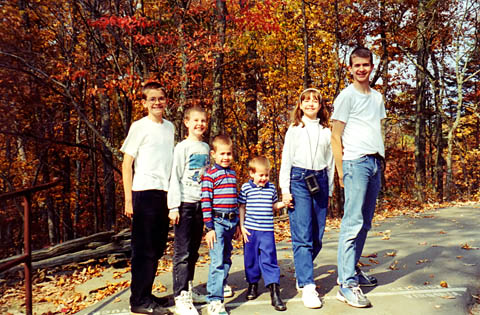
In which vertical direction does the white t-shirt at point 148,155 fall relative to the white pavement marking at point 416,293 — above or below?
above

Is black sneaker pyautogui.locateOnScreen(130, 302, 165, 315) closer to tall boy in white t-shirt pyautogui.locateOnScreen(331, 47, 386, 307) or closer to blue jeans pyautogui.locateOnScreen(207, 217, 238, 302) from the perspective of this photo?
blue jeans pyautogui.locateOnScreen(207, 217, 238, 302)

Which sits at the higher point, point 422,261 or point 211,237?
point 211,237

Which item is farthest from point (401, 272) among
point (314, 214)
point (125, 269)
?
point (125, 269)

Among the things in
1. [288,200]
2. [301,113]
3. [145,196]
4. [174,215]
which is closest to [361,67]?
[301,113]

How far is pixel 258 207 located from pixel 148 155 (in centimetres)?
118

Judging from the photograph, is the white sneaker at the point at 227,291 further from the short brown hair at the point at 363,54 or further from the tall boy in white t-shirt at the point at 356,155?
the short brown hair at the point at 363,54

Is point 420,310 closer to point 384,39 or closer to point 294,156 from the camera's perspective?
point 294,156

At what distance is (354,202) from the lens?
3578 mm

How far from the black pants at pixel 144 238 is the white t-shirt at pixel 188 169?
0.71ft

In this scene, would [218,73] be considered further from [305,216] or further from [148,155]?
[305,216]

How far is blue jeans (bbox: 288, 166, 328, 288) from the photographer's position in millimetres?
3705

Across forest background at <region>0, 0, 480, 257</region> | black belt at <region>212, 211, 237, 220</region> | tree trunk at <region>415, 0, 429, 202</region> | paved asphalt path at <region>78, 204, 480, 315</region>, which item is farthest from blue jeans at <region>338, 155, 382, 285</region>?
tree trunk at <region>415, 0, 429, 202</region>

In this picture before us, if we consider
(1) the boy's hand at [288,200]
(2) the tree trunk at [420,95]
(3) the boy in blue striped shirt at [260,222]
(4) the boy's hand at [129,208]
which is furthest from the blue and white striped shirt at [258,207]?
(2) the tree trunk at [420,95]

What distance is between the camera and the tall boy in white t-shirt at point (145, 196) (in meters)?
3.53
